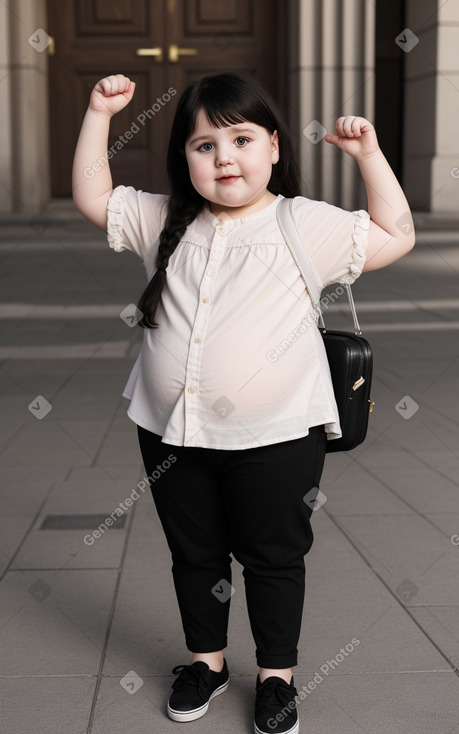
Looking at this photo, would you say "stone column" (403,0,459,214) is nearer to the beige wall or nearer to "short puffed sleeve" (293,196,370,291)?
the beige wall

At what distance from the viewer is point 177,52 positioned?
13328 millimetres

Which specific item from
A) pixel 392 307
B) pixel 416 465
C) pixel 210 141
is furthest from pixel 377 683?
pixel 392 307

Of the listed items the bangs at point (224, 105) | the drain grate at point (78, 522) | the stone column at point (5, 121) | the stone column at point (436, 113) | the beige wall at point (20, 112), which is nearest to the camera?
the bangs at point (224, 105)

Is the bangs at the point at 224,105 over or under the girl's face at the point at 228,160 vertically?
over

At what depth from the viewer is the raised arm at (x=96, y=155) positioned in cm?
246

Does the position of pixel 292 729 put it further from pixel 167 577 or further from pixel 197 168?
pixel 197 168

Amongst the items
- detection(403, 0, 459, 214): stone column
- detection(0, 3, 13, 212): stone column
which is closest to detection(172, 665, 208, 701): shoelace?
detection(0, 3, 13, 212): stone column

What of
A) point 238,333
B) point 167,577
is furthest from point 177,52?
point 238,333

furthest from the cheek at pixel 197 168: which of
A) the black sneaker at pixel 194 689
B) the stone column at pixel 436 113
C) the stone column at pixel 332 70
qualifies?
the stone column at pixel 436 113

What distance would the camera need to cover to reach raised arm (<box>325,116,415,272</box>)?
235 cm

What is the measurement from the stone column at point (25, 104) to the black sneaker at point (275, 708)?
1075 cm

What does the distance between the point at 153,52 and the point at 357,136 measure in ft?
38.1

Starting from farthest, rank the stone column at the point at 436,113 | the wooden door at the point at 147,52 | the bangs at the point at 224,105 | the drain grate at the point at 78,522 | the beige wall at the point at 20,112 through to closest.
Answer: the wooden door at the point at 147,52, the stone column at the point at 436,113, the beige wall at the point at 20,112, the drain grate at the point at 78,522, the bangs at the point at 224,105
